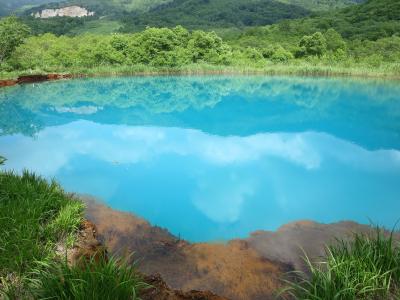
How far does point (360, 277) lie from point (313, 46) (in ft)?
115

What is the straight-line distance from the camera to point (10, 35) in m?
22.5

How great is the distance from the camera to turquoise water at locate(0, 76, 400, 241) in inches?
240

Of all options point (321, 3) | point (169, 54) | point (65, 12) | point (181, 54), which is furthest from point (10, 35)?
point (65, 12)

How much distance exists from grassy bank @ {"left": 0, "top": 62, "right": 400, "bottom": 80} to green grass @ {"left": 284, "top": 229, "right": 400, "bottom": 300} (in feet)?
79.6

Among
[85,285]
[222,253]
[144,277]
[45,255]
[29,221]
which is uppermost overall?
[85,285]

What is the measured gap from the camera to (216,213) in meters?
5.90

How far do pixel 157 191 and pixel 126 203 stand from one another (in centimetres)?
72

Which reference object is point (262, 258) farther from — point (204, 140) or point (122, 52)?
point (122, 52)

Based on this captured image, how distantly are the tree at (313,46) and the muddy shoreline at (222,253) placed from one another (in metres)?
32.3

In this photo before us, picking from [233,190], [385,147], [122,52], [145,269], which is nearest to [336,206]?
[233,190]

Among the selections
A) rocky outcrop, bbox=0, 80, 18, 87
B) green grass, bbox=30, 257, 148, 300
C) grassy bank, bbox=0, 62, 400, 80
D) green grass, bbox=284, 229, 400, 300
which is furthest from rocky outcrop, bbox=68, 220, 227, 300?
grassy bank, bbox=0, 62, 400, 80

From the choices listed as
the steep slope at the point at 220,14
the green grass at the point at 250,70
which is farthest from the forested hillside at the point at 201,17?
the green grass at the point at 250,70

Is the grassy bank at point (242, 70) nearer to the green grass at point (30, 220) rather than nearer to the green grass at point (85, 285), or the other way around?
the green grass at point (30, 220)

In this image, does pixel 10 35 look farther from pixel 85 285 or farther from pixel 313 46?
pixel 313 46
